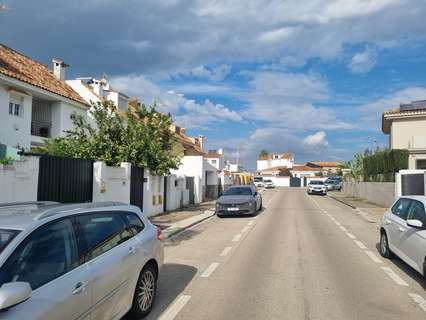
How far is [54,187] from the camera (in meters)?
11.8

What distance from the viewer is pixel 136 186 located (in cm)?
1752

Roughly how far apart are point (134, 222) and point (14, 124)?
19187 millimetres

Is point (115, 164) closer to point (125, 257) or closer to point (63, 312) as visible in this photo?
point (125, 257)

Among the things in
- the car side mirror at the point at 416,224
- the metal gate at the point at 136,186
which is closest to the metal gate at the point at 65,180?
the metal gate at the point at 136,186

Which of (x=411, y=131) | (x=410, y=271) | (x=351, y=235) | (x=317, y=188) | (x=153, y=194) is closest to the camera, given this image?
(x=410, y=271)

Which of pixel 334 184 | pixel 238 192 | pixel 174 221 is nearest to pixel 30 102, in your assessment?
pixel 174 221

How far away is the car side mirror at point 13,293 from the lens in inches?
120

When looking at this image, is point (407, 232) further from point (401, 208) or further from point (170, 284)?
point (170, 284)

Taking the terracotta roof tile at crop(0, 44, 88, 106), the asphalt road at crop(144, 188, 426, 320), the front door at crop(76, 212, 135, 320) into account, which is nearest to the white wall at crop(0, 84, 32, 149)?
the terracotta roof tile at crop(0, 44, 88, 106)

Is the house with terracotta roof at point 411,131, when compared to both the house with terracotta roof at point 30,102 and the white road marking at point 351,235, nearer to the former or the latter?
the white road marking at point 351,235

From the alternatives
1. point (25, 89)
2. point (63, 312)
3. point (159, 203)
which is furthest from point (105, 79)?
point (63, 312)

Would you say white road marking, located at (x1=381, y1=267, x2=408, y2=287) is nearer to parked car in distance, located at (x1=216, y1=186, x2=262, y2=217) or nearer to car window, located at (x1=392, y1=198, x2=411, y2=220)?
car window, located at (x1=392, y1=198, x2=411, y2=220)

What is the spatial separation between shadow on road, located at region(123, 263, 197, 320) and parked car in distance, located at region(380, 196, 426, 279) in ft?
13.0

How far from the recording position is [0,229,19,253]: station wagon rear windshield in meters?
3.68
